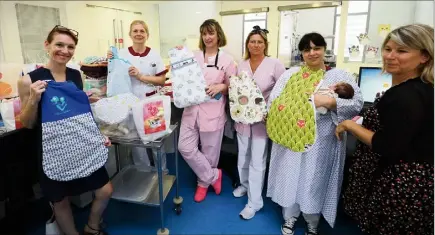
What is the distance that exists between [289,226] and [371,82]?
5.03ft

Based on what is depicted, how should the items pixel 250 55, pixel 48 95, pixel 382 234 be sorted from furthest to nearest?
pixel 250 55, pixel 48 95, pixel 382 234

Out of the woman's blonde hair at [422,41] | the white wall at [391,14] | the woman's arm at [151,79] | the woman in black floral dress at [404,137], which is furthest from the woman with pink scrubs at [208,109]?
the white wall at [391,14]

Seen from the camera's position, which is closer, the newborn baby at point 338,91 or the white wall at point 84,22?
the newborn baby at point 338,91

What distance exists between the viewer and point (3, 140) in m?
1.46

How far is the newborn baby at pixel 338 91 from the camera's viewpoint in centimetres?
147

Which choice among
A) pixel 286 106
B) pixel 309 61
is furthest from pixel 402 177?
pixel 309 61

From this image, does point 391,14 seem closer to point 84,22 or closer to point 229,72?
point 229,72

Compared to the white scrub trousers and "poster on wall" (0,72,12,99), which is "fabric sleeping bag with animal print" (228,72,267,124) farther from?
"poster on wall" (0,72,12,99)

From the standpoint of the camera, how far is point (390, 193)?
1106 millimetres

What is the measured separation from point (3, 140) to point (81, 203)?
0.86m

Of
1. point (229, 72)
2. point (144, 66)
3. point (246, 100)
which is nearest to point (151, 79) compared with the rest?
point (144, 66)

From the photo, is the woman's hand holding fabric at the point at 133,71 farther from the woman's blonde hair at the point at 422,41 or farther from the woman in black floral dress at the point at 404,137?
the woman's blonde hair at the point at 422,41

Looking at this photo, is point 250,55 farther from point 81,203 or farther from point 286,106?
point 81,203

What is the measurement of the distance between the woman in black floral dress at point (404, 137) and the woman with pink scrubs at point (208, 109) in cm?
105
